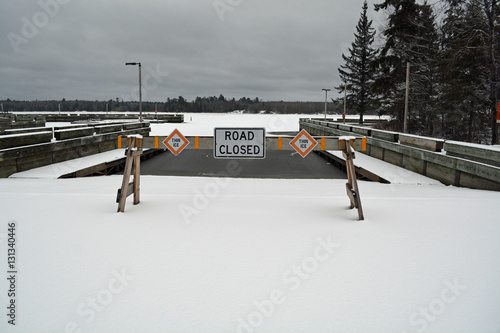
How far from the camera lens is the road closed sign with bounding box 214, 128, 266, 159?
19.4 feet

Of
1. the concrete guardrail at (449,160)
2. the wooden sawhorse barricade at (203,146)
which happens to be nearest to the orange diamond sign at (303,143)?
the wooden sawhorse barricade at (203,146)

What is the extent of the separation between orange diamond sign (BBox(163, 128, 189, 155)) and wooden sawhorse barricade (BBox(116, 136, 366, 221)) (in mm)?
122

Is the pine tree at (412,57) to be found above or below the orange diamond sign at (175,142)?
above

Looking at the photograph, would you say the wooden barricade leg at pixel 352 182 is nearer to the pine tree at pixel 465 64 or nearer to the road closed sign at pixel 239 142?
the road closed sign at pixel 239 142

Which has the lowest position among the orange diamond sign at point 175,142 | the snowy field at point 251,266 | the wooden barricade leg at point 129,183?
the snowy field at point 251,266

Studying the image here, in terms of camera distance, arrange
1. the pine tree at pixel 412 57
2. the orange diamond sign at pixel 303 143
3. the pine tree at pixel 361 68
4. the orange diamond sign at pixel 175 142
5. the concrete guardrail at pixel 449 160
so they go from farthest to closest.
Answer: the pine tree at pixel 361 68, the pine tree at pixel 412 57, the concrete guardrail at pixel 449 160, the orange diamond sign at pixel 175 142, the orange diamond sign at pixel 303 143

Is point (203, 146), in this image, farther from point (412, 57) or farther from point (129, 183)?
point (412, 57)

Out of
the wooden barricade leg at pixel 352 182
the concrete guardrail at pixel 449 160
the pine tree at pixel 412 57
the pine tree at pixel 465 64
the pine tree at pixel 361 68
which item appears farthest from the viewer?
the pine tree at pixel 361 68

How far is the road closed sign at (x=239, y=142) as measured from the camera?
5926 mm

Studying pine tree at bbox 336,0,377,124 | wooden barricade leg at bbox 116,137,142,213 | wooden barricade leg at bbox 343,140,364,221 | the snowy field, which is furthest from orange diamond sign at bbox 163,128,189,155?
pine tree at bbox 336,0,377,124

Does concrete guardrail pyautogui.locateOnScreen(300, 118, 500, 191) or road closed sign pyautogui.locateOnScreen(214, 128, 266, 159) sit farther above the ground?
road closed sign pyautogui.locateOnScreen(214, 128, 266, 159)

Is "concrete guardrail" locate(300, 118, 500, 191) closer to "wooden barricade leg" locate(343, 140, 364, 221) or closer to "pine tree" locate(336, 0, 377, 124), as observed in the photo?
"wooden barricade leg" locate(343, 140, 364, 221)

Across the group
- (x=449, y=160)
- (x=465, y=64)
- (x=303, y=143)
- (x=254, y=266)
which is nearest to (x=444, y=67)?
(x=465, y=64)

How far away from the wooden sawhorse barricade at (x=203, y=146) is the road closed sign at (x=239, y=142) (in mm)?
291
